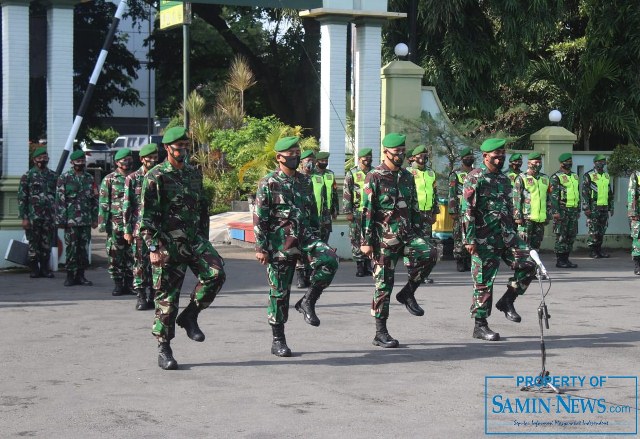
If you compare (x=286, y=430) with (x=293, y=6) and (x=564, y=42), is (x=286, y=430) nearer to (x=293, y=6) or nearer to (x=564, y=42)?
(x=293, y=6)

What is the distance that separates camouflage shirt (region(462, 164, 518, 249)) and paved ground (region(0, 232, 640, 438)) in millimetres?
990

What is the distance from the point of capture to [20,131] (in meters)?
18.1

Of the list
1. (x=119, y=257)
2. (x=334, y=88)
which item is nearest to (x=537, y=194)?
(x=334, y=88)

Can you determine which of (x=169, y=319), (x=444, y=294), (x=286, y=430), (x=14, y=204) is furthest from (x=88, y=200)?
(x=286, y=430)

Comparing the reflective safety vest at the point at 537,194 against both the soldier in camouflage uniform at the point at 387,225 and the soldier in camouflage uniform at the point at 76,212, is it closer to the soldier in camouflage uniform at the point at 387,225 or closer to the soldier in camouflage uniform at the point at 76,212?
the soldier in camouflage uniform at the point at 76,212

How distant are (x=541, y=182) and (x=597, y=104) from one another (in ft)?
32.1

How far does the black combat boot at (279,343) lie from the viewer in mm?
10117

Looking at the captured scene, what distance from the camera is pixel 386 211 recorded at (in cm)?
1067

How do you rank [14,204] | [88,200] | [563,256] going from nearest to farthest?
[88,200]
[14,204]
[563,256]

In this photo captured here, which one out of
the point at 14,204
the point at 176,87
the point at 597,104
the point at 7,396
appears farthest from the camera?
the point at 176,87

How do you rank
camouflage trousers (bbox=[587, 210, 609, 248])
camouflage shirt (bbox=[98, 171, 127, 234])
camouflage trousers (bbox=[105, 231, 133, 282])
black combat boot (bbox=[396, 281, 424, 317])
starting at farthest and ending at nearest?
camouflage trousers (bbox=[587, 210, 609, 248]) → camouflage trousers (bbox=[105, 231, 133, 282]) → camouflage shirt (bbox=[98, 171, 127, 234]) → black combat boot (bbox=[396, 281, 424, 317])

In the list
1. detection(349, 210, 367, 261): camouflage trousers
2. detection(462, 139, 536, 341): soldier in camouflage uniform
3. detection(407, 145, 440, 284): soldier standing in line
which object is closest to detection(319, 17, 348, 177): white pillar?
detection(349, 210, 367, 261): camouflage trousers

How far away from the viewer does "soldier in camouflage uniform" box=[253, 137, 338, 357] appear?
1016 centimetres

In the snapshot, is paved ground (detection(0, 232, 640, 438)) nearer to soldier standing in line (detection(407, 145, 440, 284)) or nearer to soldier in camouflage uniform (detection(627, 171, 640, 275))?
soldier standing in line (detection(407, 145, 440, 284))
